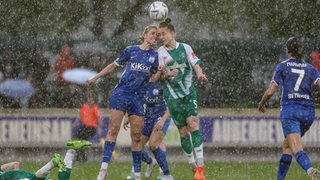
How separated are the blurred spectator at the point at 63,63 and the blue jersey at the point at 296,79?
931cm

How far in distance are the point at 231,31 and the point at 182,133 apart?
14.0 meters

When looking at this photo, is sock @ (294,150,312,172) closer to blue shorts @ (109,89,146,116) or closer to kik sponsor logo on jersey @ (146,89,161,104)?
blue shorts @ (109,89,146,116)

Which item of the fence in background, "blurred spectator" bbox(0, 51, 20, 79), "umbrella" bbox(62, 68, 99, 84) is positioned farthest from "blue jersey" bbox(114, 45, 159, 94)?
"blurred spectator" bbox(0, 51, 20, 79)

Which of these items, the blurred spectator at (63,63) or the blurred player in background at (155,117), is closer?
the blurred player in background at (155,117)

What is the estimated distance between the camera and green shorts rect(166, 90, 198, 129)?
16594 mm

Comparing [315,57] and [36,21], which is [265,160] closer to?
[315,57]

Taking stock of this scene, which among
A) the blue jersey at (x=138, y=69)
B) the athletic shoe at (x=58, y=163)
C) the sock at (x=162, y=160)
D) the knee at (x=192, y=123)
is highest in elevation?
the blue jersey at (x=138, y=69)

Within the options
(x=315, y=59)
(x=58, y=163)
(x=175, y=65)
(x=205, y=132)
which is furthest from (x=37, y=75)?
(x=58, y=163)

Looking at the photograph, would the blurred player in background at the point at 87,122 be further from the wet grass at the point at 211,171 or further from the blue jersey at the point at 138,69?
the blue jersey at the point at 138,69

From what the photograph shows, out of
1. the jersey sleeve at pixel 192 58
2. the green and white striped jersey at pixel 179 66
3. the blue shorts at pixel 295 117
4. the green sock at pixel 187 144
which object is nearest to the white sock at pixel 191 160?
the green sock at pixel 187 144

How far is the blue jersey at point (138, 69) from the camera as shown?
1659 cm

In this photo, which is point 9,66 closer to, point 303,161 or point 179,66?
point 179,66

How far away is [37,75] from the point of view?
81.5 feet

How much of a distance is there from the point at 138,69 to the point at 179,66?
0.60 meters
